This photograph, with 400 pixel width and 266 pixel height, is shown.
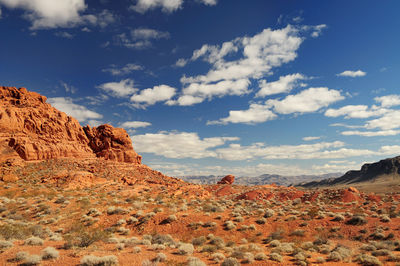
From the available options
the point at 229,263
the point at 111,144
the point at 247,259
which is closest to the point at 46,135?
the point at 111,144

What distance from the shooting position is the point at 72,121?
6888 centimetres

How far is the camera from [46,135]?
187 feet

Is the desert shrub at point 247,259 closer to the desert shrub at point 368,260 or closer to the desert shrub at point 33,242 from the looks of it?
the desert shrub at point 368,260

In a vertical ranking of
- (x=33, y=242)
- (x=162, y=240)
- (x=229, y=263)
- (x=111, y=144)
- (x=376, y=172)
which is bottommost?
(x=376, y=172)

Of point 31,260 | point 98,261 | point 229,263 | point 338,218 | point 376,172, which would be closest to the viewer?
point 31,260

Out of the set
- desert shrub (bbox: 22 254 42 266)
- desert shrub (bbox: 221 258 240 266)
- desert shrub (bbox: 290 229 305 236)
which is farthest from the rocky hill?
desert shrub (bbox: 22 254 42 266)

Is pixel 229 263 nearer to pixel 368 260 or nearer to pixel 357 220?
pixel 368 260

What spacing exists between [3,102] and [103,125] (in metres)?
27.9

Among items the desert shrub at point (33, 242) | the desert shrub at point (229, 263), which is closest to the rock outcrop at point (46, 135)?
the desert shrub at point (33, 242)

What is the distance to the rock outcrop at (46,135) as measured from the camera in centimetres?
4922

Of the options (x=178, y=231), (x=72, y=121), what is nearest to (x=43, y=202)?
(x=178, y=231)

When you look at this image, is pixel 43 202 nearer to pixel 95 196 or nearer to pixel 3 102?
pixel 95 196

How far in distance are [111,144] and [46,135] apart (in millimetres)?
20123

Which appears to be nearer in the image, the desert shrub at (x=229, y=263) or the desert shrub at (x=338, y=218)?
the desert shrub at (x=229, y=263)
